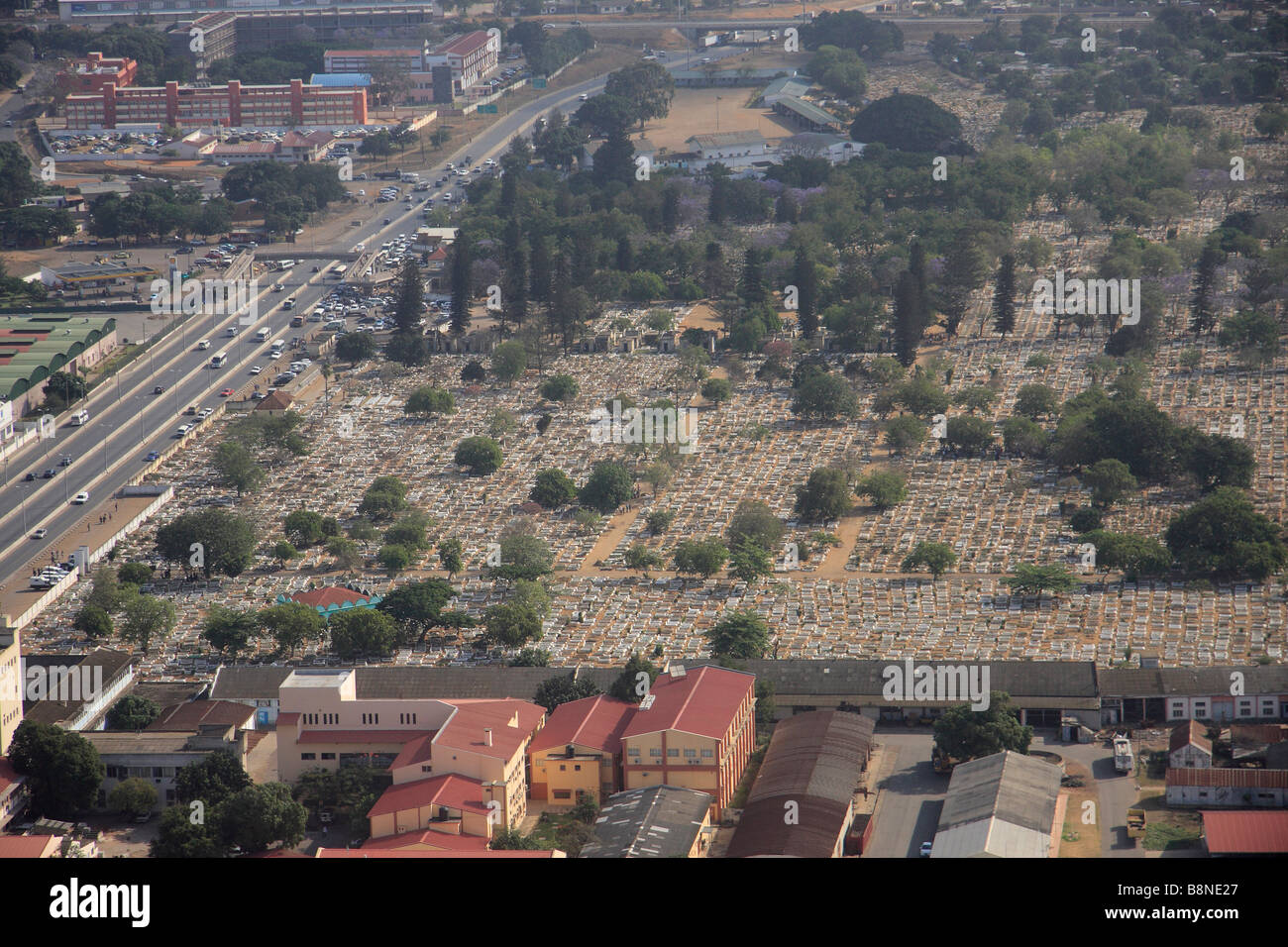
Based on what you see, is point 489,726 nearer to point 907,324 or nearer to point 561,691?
point 561,691

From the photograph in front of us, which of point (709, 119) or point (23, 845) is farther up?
point (709, 119)

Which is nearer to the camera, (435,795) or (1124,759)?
(435,795)

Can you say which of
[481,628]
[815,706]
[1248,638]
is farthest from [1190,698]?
[481,628]

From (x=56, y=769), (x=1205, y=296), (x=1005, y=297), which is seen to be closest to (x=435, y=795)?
(x=56, y=769)

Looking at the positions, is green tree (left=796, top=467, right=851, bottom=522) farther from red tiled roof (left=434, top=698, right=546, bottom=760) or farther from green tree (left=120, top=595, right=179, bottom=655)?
green tree (left=120, top=595, right=179, bottom=655)

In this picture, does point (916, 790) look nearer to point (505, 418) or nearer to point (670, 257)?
point (505, 418)

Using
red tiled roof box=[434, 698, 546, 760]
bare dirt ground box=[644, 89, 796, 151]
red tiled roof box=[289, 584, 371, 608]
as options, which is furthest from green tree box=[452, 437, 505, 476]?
bare dirt ground box=[644, 89, 796, 151]
